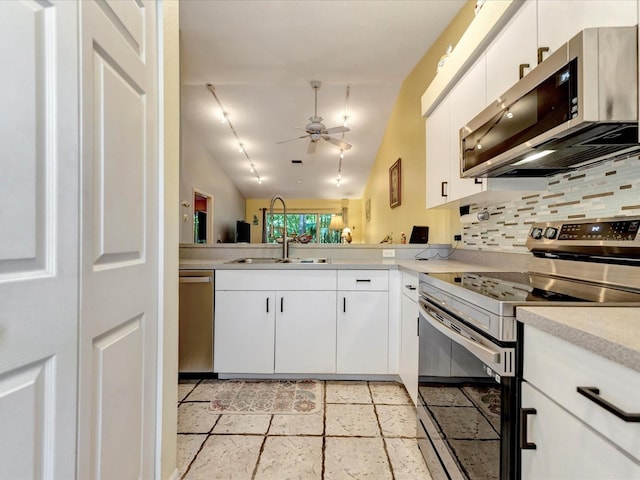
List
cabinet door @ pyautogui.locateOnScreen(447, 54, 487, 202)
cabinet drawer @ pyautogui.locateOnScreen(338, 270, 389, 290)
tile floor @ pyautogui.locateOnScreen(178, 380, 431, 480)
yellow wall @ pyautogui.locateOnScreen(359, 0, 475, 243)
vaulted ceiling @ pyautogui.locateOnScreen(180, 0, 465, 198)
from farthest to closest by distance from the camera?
yellow wall @ pyautogui.locateOnScreen(359, 0, 475, 243)
vaulted ceiling @ pyautogui.locateOnScreen(180, 0, 465, 198)
cabinet drawer @ pyautogui.locateOnScreen(338, 270, 389, 290)
cabinet door @ pyautogui.locateOnScreen(447, 54, 487, 202)
tile floor @ pyautogui.locateOnScreen(178, 380, 431, 480)

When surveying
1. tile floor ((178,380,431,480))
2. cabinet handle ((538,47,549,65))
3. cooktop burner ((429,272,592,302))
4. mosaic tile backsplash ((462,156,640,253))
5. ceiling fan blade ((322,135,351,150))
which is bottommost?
tile floor ((178,380,431,480))

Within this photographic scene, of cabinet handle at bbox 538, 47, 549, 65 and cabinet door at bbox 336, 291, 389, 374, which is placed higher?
cabinet handle at bbox 538, 47, 549, 65

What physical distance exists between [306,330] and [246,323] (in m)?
0.44

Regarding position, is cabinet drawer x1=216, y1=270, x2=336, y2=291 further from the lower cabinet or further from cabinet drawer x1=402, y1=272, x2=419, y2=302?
cabinet drawer x1=402, y1=272, x2=419, y2=302

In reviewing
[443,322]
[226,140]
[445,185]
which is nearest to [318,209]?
[226,140]

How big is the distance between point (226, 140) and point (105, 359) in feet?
18.4

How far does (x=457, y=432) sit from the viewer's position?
3.57ft

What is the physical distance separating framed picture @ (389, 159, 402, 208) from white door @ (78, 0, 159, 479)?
359 cm

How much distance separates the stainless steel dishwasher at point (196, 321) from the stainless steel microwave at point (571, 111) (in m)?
1.91

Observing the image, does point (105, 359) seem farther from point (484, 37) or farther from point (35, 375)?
point (484, 37)

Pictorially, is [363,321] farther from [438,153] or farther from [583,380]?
[583,380]

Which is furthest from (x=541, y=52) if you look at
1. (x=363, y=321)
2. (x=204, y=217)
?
(x=204, y=217)

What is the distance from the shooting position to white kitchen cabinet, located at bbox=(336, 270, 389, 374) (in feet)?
7.23

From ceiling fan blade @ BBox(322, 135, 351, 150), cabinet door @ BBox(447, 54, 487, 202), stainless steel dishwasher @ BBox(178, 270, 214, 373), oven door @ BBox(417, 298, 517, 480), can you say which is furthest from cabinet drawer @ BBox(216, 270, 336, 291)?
ceiling fan blade @ BBox(322, 135, 351, 150)
